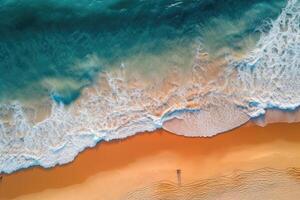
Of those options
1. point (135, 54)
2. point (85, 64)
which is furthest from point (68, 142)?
point (135, 54)

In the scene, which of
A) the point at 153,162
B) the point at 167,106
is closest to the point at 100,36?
the point at 167,106

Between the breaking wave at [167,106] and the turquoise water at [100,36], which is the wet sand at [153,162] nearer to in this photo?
the breaking wave at [167,106]

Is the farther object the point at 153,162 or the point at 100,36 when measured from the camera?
the point at 100,36

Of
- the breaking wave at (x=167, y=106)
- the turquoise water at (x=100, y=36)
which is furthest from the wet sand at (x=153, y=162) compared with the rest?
the turquoise water at (x=100, y=36)

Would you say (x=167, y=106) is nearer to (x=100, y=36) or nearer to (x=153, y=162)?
(x=153, y=162)

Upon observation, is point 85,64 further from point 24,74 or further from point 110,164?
point 110,164
